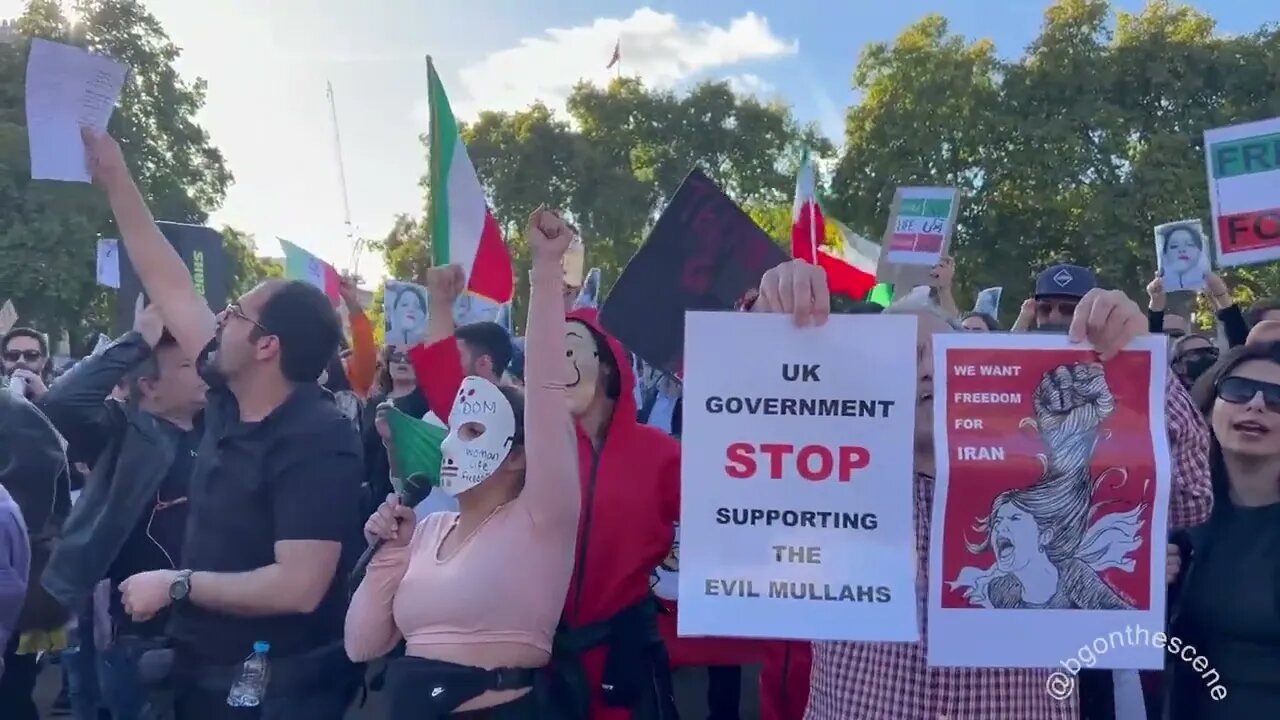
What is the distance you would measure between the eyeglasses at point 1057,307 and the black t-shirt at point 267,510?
10.4ft

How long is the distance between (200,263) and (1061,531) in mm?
3537

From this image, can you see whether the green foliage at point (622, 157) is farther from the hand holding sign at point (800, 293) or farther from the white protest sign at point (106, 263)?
the hand holding sign at point (800, 293)

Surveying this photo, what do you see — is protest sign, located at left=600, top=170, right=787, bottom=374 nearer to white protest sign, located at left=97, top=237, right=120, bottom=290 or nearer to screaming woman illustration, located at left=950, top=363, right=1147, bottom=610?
screaming woman illustration, located at left=950, top=363, right=1147, bottom=610

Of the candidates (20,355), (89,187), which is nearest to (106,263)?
(20,355)

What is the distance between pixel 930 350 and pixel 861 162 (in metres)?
25.8

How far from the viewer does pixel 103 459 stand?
3660 mm

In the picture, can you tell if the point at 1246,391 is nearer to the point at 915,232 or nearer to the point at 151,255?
the point at 151,255

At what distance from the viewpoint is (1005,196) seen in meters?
26.1

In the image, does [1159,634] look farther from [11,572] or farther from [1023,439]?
[11,572]

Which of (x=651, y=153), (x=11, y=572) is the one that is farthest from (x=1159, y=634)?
(x=651, y=153)

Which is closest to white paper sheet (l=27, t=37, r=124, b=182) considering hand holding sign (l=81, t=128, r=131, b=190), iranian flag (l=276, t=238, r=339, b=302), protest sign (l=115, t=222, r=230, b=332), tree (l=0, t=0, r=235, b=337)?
hand holding sign (l=81, t=128, r=131, b=190)

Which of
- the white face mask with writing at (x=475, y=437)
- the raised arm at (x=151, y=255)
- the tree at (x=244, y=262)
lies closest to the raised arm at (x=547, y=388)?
the white face mask with writing at (x=475, y=437)

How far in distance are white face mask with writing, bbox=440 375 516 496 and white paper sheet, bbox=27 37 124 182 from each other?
4.29ft

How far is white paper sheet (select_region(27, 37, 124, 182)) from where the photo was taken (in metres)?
3.19
